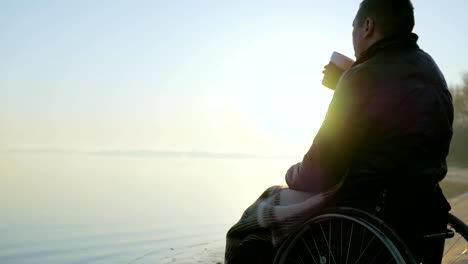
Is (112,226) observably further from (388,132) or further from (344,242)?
(388,132)

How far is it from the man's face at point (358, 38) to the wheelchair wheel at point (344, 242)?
3.12 ft

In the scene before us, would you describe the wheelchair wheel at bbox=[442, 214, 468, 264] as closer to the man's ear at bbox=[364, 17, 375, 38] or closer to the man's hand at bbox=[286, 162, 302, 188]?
the man's hand at bbox=[286, 162, 302, 188]

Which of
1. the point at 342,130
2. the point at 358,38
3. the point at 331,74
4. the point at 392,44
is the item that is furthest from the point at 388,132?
the point at 331,74

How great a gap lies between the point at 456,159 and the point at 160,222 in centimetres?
3780

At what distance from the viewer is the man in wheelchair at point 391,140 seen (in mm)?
2639

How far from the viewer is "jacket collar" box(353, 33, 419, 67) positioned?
112 inches

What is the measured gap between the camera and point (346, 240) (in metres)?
2.71

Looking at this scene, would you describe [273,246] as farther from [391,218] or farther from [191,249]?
[191,249]

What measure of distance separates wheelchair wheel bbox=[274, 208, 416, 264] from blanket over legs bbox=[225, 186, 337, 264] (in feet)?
0.31

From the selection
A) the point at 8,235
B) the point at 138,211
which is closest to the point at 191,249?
the point at 8,235

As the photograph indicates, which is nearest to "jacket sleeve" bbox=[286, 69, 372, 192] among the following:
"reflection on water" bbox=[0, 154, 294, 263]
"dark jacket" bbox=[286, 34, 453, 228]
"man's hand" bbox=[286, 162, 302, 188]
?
"dark jacket" bbox=[286, 34, 453, 228]

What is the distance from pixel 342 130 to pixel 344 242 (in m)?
0.58

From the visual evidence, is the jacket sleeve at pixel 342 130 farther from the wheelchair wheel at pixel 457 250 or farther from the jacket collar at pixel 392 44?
the wheelchair wheel at pixel 457 250

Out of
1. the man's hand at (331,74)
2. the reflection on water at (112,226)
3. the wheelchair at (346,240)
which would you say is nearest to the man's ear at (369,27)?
the man's hand at (331,74)
